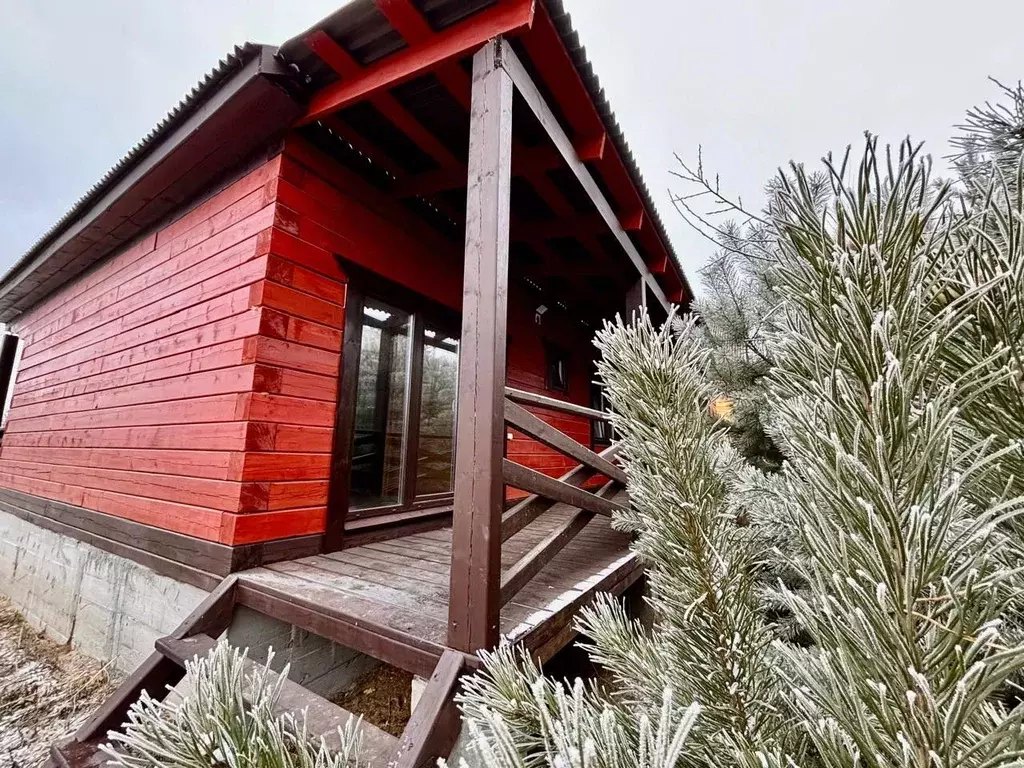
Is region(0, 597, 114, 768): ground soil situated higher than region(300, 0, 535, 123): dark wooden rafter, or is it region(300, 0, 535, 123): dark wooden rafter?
region(300, 0, 535, 123): dark wooden rafter

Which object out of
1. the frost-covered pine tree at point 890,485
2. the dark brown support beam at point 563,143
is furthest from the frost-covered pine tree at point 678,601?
the dark brown support beam at point 563,143

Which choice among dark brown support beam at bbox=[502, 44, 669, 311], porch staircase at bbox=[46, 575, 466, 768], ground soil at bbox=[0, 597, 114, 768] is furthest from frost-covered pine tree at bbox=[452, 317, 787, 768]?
ground soil at bbox=[0, 597, 114, 768]

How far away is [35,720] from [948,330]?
4236 mm

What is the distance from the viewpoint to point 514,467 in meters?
1.73

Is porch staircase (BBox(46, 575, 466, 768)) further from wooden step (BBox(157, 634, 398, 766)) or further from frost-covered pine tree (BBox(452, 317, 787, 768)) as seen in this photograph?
frost-covered pine tree (BBox(452, 317, 787, 768))

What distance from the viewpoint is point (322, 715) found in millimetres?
1429

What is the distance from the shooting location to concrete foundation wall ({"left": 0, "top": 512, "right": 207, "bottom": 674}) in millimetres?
2559

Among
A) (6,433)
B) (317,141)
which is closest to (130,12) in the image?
(6,433)

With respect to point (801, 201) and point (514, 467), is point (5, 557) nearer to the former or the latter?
point (514, 467)

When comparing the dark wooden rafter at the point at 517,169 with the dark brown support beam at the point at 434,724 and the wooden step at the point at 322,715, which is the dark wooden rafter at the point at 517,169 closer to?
the dark brown support beam at the point at 434,724

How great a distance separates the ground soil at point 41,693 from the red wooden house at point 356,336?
2.60ft

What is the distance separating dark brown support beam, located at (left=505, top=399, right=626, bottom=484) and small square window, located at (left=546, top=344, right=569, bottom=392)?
137 inches

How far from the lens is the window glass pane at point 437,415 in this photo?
11.8ft

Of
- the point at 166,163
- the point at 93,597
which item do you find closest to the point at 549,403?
the point at 166,163
